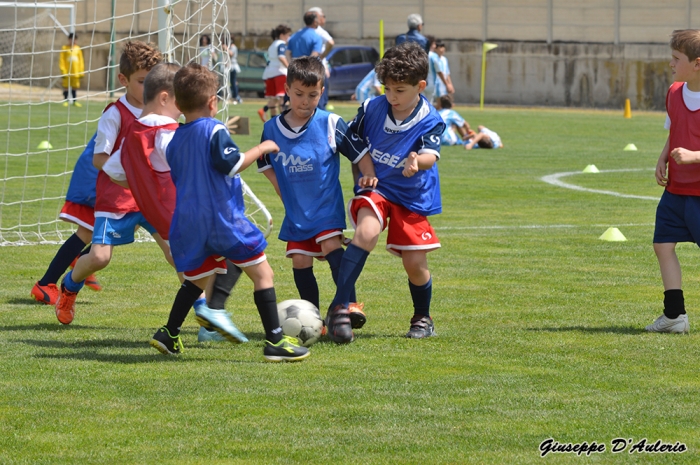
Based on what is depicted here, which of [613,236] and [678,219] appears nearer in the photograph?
[678,219]

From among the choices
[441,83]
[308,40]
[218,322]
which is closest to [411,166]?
[218,322]

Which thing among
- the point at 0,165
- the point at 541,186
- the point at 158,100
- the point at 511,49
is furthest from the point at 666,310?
the point at 511,49

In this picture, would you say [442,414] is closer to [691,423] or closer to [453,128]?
[691,423]

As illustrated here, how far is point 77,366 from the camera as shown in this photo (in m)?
5.32

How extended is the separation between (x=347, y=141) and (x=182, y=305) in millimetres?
1272

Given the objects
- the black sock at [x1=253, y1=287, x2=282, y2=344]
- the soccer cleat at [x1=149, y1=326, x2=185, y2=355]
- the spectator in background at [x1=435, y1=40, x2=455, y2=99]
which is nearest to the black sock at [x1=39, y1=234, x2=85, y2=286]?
the soccer cleat at [x1=149, y1=326, x2=185, y2=355]

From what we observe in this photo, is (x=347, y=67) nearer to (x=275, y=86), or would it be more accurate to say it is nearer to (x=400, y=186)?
(x=275, y=86)

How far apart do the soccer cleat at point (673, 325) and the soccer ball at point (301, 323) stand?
1.90 meters

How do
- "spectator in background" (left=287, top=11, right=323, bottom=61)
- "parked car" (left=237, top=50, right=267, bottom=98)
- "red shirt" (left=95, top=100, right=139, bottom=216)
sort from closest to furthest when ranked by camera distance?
"red shirt" (left=95, top=100, right=139, bottom=216) < "spectator in background" (left=287, top=11, right=323, bottom=61) < "parked car" (left=237, top=50, right=267, bottom=98)

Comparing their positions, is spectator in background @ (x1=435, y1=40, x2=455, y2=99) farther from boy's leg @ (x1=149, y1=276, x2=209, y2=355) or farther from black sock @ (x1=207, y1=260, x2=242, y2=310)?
boy's leg @ (x1=149, y1=276, x2=209, y2=355)

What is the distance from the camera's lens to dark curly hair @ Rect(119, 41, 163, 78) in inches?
251

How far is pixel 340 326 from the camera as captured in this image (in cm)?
585

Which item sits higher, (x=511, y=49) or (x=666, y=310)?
(x=511, y=49)

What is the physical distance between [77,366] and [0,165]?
11072mm
